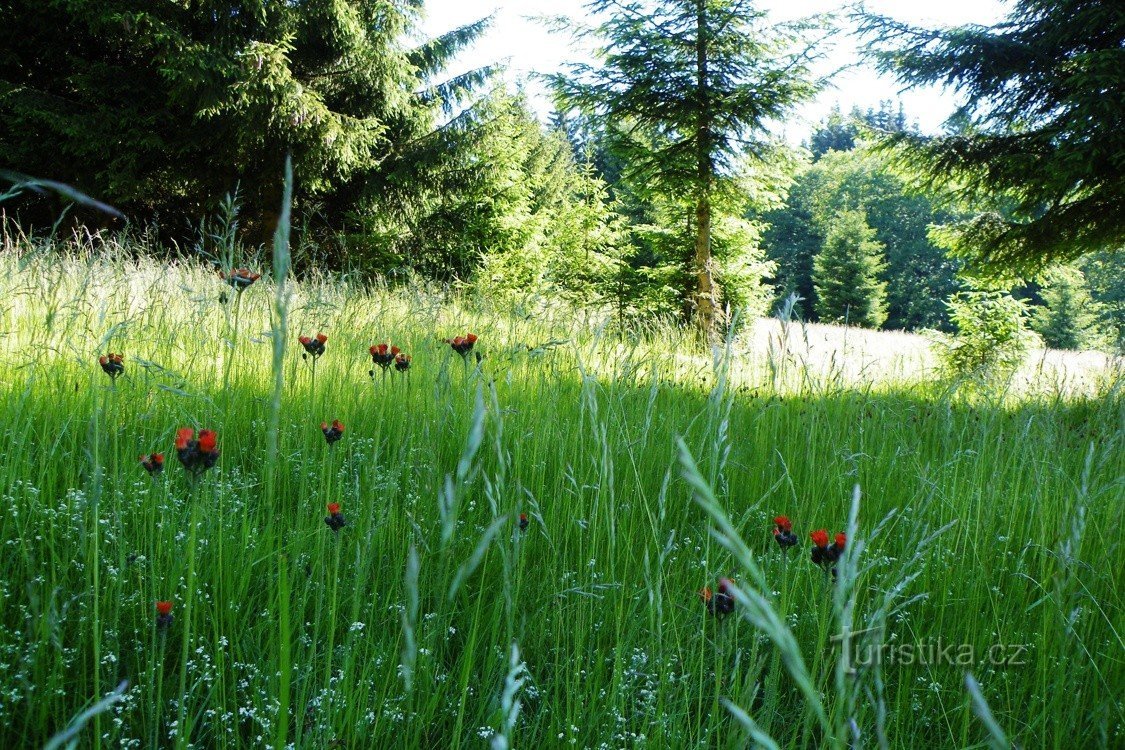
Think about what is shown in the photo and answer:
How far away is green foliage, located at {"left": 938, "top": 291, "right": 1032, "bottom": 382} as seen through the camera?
8055 millimetres

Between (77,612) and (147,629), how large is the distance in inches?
7.9

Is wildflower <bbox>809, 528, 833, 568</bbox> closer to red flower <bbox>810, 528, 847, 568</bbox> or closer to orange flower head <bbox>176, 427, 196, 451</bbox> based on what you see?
red flower <bbox>810, 528, 847, 568</bbox>

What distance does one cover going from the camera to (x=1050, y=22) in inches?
252

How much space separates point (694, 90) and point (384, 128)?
4.76m

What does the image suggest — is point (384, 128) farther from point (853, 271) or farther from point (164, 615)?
point (853, 271)

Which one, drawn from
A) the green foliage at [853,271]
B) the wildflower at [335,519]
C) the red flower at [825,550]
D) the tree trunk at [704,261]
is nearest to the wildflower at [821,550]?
the red flower at [825,550]

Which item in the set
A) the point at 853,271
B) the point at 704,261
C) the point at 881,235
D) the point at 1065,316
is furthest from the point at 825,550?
the point at 881,235

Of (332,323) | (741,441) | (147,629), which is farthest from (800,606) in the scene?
(332,323)

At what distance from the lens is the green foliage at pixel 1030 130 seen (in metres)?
5.73

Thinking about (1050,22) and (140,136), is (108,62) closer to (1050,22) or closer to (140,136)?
(140,136)

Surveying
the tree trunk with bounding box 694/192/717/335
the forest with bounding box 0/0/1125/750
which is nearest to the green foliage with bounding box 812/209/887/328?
the forest with bounding box 0/0/1125/750

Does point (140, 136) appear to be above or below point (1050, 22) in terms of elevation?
below

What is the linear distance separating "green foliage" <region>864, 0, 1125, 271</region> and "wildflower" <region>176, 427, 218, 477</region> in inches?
279

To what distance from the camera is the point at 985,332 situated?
8.23 m
